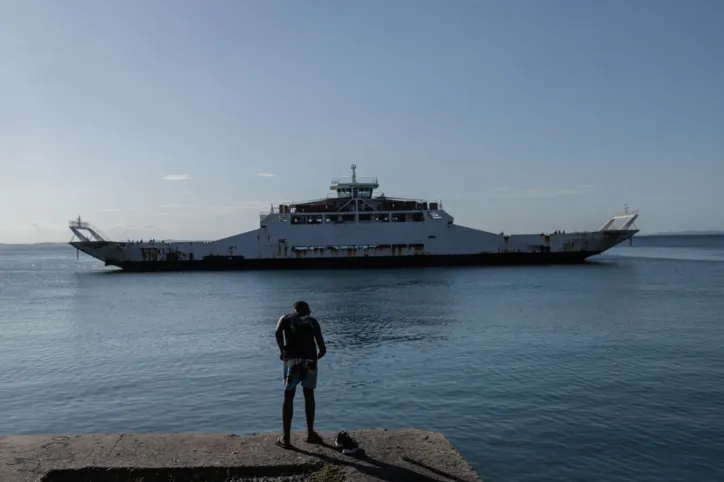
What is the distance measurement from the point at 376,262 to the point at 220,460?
2085 inches

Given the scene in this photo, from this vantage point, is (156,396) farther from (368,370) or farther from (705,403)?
(705,403)

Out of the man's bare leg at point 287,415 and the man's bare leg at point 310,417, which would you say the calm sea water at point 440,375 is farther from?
the man's bare leg at point 287,415

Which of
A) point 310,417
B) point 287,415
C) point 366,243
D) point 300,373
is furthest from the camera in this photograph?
point 366,243

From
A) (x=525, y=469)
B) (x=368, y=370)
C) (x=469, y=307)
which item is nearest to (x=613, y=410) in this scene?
(x=525, y=469)

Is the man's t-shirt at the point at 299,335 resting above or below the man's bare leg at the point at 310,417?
above

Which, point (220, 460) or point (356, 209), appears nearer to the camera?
point (220, 460)

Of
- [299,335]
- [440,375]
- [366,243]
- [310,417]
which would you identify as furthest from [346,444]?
[366,243]

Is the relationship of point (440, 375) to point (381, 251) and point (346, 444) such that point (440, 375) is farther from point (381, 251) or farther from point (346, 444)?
point (381, 251)

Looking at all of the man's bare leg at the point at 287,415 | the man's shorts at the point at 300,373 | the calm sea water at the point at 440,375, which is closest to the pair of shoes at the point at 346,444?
the man's bare leg at the point at 287,415

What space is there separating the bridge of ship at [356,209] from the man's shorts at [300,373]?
51.9m

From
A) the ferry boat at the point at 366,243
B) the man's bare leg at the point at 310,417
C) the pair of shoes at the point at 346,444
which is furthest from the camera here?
the ferry boat at the point at 366,243

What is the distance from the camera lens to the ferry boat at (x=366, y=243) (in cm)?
5803

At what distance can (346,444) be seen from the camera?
236 inches

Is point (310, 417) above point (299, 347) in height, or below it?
below
